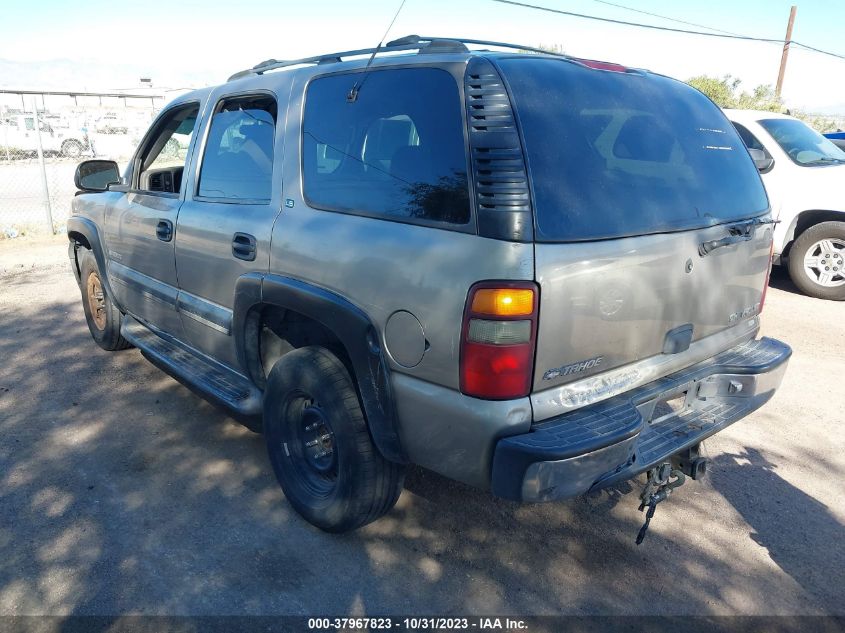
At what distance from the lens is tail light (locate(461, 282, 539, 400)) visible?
208cm

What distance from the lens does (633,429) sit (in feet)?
7.31

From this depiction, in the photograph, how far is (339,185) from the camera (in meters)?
2.72

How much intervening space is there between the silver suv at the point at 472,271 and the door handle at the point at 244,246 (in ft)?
0.04

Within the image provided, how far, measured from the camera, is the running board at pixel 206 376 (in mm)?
3266

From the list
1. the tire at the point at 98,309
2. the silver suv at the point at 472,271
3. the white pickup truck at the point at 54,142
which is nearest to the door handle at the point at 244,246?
the silver suv at the point at 472,271

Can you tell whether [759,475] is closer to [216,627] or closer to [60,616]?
[216,627]

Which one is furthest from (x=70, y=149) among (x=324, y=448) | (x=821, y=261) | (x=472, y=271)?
(x=472, y=271)

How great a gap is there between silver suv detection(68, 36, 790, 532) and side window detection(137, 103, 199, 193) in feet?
1.70

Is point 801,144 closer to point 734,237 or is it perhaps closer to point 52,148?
point 734,237

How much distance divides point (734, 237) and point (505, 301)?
4.17 ft

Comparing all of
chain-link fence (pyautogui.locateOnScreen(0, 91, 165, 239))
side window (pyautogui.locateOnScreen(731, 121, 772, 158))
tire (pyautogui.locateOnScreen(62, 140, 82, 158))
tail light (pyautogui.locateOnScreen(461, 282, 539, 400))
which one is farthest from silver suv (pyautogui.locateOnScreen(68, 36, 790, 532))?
tire (pyautogui.locateOnScreen(62, 140, 82, 158))

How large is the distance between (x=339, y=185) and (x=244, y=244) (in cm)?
61

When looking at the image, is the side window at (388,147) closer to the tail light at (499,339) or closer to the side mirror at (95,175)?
the tail light at (499,339)

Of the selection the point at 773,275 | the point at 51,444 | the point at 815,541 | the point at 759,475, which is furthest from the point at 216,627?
the point at 773,275
